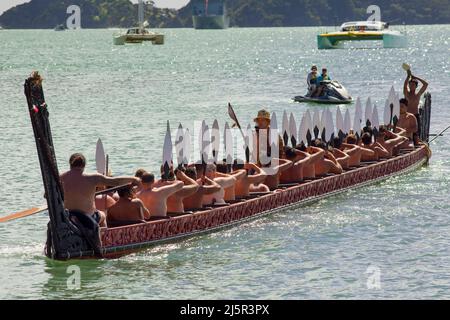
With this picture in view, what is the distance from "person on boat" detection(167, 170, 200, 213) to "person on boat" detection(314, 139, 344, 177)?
5.78 m

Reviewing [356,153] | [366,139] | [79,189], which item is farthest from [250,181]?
[366,139]

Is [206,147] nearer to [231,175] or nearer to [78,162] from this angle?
[231,175]

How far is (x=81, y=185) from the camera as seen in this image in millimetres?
19578

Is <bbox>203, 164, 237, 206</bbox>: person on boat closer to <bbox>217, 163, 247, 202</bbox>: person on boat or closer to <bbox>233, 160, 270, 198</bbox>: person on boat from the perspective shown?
<bbox>217, 163, 247, 202</bbox>: person on boat

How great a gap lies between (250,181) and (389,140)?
715 centimetres

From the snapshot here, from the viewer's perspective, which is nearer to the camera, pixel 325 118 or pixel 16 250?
pixel 16 250

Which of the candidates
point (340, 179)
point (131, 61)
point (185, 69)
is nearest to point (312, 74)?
point (340, 179)

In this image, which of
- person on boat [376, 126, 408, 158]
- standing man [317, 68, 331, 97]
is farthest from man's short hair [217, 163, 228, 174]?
standing man [317, 68, 331, 97]

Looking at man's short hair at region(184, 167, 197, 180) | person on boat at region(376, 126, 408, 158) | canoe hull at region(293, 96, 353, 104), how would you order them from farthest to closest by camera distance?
canoe hull at region(293, 96, 353, 104)
person on boat at region(376, 126, 408, 158)
man's short hair at region(184, 167, 197, 180)

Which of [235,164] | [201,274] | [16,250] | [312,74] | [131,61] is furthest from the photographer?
[131,61]

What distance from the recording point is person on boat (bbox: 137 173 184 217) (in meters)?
21.2

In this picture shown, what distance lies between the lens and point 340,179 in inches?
1081

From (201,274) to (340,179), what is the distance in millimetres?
7760
